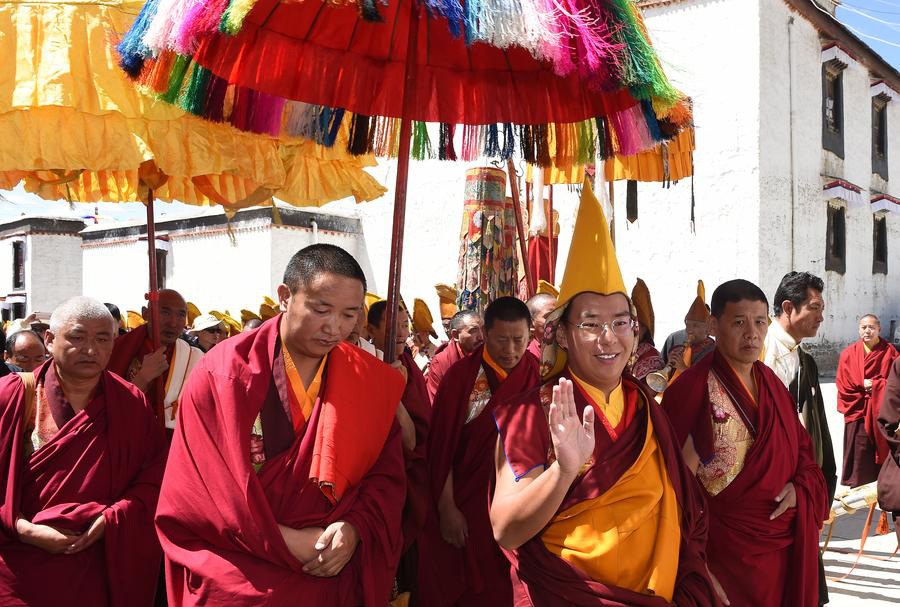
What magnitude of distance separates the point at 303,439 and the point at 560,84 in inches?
79.0

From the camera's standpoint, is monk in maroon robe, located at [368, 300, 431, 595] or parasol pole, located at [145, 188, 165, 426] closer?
monk in maroon robe, located at [368, 300, 431, 595]

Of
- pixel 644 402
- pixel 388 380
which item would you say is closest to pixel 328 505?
pixel 388 380

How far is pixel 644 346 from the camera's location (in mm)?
5461

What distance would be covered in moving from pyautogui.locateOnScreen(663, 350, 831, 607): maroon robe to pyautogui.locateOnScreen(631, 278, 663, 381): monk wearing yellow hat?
1.02m

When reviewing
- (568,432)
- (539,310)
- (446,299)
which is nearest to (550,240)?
(446,299)

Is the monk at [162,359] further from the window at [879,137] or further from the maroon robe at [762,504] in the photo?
the window at [879,137]

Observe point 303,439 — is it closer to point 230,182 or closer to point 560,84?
point 560,84

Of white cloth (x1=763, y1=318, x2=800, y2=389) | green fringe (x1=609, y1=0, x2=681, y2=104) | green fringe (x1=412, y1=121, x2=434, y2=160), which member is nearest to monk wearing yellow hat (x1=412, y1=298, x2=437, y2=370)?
green fringe (x1=412, y1=121, x2=434, y2=160)

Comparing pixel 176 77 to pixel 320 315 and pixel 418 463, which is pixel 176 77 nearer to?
pixel 320 315

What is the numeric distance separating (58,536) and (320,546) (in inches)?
48.8

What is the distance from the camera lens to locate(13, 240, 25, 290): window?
2255 centimetres

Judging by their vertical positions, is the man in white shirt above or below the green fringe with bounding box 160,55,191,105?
below

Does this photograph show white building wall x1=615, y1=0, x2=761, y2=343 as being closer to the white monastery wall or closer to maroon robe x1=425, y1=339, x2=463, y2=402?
the white monastery wall

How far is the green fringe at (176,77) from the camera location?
3.24 meters
